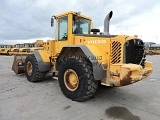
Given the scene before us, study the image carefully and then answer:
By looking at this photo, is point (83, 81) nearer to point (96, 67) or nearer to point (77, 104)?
point (96, 67)

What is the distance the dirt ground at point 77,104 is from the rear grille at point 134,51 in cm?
115

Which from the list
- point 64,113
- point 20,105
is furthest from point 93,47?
point 20,105

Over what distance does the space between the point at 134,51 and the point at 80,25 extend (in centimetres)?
Answer: 212

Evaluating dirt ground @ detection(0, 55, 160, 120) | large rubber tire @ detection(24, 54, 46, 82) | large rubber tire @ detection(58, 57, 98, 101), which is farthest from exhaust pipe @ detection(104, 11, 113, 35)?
large rubber tire @ detection(24, 54, 46, 82)

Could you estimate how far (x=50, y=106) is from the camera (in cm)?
437

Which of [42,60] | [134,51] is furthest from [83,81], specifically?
[42,60]

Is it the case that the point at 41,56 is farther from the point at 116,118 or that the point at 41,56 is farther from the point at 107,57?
the point at 116,118

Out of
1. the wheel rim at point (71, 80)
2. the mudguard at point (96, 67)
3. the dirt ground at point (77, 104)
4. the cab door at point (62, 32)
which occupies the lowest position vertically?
the dirt ground at point (77, 104)

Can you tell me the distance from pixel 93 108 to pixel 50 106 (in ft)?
3.49

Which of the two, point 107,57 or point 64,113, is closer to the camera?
point 64,113

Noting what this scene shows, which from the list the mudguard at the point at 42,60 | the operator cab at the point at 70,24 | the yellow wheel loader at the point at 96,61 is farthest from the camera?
the mudguard at the point at 42,60

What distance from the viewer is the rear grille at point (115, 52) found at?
447cm

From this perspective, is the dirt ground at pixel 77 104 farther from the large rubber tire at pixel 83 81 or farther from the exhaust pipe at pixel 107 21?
the exhaust pipe at pixel 107 21

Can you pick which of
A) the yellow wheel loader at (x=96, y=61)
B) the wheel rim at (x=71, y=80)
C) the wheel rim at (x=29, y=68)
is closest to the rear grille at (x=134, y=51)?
the yellow wheel loader at (x=96, y=61)
